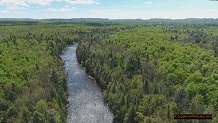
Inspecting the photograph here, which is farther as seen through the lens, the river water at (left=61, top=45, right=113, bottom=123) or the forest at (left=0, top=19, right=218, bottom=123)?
the river water at (left=61, top=45, right=113, bottom=123)

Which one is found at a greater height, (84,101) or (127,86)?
(127,86)

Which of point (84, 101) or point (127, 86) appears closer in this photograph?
point (127, 86)

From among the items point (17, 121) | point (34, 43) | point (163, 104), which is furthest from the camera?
point (34, 43)

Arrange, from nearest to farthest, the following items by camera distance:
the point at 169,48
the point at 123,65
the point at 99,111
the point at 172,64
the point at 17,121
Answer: the point at 17,121 → the point at 99,111 → the point at 172,64 → the point at 123,65 → the point at 169,48

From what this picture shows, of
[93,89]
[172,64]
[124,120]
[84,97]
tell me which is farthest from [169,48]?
[124,120]

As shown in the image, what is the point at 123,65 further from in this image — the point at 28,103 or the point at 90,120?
the point at 28,103

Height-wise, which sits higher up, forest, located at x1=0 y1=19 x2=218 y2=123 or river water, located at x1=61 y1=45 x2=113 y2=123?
forest, located at x1=0 y1=19 x2=218 y2=123

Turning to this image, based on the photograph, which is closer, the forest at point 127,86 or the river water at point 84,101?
the forest at point 127,86

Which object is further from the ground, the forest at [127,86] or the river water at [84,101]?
the forest at [127,86]
